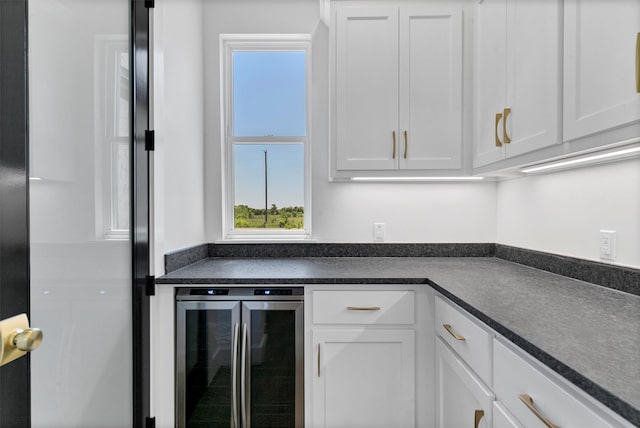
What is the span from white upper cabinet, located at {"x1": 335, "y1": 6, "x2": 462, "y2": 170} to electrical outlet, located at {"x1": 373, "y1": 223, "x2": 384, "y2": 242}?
463mm

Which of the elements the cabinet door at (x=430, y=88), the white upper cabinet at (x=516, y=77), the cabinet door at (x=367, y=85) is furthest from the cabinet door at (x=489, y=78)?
the cabinet door at (x=367, y=85)

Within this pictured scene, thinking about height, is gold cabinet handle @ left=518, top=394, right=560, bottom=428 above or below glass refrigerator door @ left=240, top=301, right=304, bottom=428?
above

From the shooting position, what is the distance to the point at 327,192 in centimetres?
234

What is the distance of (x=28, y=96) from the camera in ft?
3.05

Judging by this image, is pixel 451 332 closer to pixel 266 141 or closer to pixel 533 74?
pixel 533 74

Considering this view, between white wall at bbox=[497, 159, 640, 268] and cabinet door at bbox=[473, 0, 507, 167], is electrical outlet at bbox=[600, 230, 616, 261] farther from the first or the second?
cabinet door at bbox=[473, 0, 507, 167]

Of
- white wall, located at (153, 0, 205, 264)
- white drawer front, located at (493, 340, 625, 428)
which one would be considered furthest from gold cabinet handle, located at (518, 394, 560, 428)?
white wall, located at (153, 0, 205, 264)

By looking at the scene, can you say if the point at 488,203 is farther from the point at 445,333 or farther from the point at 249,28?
the point at 249,28

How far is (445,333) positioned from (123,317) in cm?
141

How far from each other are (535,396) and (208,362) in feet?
4.60

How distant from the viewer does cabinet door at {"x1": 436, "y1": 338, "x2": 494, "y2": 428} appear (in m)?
1.13

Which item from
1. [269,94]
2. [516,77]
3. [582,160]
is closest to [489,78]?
[516,77]

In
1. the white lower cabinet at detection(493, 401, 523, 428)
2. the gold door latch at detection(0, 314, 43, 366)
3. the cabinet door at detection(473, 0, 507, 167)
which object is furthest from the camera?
the cabinet door at detection(473, 0, 507, 167)

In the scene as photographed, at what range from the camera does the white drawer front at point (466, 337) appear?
3.65 ft
